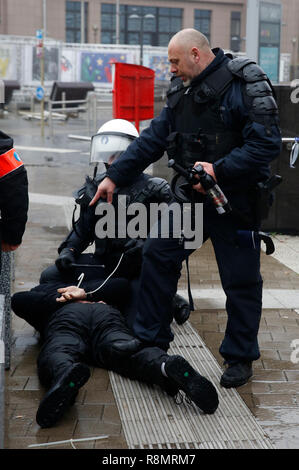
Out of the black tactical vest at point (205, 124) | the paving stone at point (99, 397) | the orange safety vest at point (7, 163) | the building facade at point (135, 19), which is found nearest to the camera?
the orange safety vest at point (7, 163)

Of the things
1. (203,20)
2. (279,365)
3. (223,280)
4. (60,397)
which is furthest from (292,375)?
(203,20)

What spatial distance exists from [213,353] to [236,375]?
504 millimetres

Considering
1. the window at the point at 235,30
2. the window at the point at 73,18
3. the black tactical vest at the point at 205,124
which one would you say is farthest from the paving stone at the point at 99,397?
the window at the point at 235,30

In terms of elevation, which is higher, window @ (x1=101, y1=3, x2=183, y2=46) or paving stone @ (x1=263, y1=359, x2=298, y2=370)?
window @ (x1=101, y1=3, x2=183, y2=46)

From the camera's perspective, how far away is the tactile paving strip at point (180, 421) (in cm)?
335

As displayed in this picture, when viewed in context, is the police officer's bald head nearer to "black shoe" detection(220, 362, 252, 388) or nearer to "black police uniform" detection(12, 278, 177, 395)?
"black police uniform" detection(12, 278, 177, 395)

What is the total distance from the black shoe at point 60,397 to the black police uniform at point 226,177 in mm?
621

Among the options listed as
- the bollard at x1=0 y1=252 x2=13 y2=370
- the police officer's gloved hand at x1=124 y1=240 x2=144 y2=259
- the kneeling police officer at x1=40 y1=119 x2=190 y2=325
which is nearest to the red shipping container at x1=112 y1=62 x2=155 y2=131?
the kneeling police officer at x1=40 y1=119 x2=190 y2=325

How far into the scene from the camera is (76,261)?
4.95m

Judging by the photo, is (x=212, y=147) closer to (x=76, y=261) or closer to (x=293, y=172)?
(x=76, y=261)

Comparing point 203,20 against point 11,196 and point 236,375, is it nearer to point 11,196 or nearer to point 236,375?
point 236,375

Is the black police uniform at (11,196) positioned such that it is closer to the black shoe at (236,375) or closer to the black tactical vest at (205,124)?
the black tactical vest at (205,124)

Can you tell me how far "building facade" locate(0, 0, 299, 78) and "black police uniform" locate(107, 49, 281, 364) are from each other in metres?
59.4

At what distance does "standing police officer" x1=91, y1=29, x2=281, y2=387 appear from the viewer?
152 inches
